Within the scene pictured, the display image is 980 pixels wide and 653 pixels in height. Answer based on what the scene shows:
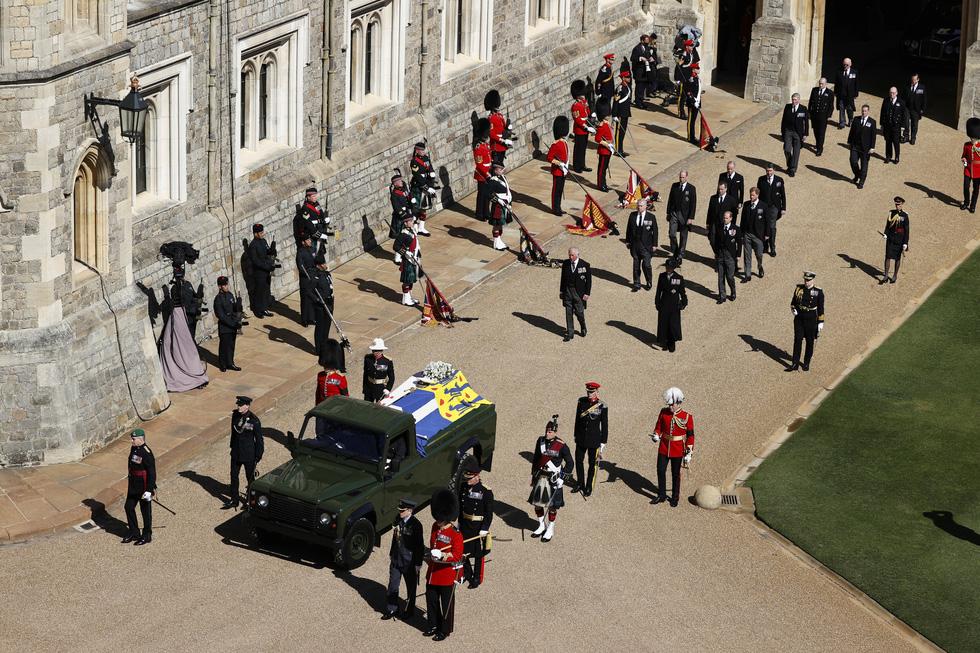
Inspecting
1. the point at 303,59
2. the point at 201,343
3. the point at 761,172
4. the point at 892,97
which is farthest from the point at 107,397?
the point at 892,97

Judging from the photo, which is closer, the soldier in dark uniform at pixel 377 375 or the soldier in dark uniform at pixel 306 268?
the soldier in dark uniform at pixel 377 375

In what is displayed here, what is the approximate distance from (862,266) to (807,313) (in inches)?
226

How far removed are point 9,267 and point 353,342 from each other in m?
7.14

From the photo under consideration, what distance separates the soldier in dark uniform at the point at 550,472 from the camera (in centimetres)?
2558

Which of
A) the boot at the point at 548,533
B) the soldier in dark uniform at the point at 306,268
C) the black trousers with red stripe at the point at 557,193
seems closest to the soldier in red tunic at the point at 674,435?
the boot at the point at 548,533

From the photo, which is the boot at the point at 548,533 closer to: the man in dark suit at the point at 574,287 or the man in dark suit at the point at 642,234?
the man in dark suit at the point at 574,287

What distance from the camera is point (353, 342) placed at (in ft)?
106

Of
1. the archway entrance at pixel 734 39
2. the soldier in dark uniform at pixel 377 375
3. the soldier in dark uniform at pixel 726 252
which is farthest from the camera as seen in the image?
the archway entrance at pixel 734 39

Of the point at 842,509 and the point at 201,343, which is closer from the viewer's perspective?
the point at 842,509

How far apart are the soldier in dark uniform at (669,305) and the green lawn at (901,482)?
118 inches

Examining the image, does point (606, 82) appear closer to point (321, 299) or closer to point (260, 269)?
point (260, 269)

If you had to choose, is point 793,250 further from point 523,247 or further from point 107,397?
point 107,397

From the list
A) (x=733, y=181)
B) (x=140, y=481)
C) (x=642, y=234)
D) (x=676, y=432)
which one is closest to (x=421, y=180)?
(x=642, y=234)

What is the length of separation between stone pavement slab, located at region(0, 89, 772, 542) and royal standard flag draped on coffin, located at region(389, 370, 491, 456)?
3464 millimetres
